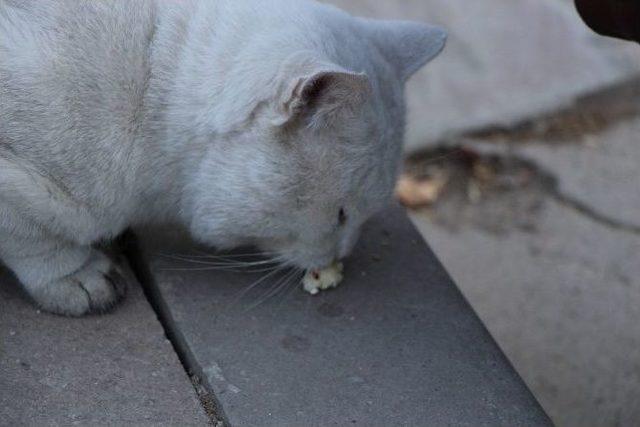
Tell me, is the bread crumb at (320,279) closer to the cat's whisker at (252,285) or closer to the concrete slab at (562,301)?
the cat's whisker at (252,285)

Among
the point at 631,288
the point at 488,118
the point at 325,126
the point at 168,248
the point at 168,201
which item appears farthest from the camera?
the point at 488,118

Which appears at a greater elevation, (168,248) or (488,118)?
(168,248)

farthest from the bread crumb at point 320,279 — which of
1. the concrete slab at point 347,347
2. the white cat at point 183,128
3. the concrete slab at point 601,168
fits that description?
the concrete slab at point 601,168

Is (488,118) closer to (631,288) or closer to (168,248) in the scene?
(631,288)

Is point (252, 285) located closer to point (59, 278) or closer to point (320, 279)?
point (320, 279)

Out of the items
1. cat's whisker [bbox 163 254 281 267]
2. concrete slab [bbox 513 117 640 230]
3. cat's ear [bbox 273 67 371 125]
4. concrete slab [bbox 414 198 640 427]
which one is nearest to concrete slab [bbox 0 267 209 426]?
cat's whisker [bbox 163 254 281 267]

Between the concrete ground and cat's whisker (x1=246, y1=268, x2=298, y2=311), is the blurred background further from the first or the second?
cat's whisker (x1=246, y1=268, x2=298, y2=311)

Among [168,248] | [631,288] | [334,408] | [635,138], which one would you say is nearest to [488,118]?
[635,138]
